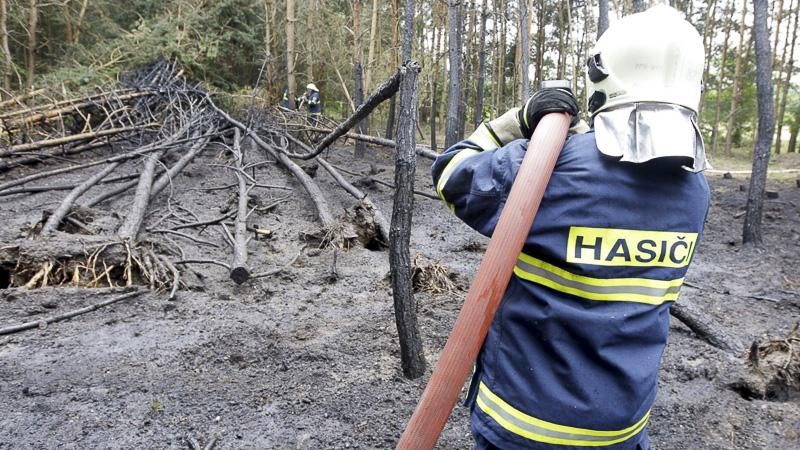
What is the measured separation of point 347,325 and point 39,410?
199 centimetres

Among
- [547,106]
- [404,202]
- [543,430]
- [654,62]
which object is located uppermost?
[654,62]

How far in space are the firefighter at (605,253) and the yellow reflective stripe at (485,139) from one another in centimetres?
13

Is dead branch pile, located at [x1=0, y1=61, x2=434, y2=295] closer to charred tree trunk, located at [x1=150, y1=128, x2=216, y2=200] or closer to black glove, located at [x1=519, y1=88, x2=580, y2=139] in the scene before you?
charred tree trunk, located at [x1=150, y1=128, x2=216, y2=200]

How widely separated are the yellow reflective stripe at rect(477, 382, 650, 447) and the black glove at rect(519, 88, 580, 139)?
730 mm

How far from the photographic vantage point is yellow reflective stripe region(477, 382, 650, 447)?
3.92ft

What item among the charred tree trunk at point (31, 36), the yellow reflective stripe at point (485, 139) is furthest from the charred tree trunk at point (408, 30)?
the charred tree trunk at point (31, 36)

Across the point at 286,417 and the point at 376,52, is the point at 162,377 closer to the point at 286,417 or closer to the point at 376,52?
the point at 286,417

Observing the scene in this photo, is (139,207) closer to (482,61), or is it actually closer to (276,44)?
(482,61)

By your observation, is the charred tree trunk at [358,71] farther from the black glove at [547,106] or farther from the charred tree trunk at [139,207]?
the black glove at [547,106]

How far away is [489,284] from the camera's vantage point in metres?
1.16

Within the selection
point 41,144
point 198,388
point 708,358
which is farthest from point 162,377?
point 41,144

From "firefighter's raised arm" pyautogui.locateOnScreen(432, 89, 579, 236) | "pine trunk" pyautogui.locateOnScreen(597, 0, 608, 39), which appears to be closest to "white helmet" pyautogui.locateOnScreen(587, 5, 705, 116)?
"firefighter's raised arm" pyautogui.locateOnScreen(432, 89, 579, 236)

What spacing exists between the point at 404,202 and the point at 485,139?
143 cm

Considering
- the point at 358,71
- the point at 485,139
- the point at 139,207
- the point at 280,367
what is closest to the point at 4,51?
the point at 358,71
